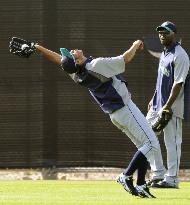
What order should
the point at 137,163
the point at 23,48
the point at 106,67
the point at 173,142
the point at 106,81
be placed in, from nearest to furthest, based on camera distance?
the point at 106,67
the point at 106,81
the point at 137,163
the point at 23,48
the point at 173,142

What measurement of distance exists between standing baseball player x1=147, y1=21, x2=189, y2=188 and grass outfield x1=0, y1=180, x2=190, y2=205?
9.1 inches

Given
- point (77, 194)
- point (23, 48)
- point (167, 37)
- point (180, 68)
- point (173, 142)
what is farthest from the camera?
point (173, 142)

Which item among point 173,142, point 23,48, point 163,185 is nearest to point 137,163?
point 163,185

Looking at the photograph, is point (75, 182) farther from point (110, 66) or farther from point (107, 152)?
point (110, 66)

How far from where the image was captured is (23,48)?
10.3 meters

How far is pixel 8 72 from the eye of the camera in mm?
13320

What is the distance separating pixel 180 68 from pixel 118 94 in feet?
4.31

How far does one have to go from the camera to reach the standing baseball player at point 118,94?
31.6 ft

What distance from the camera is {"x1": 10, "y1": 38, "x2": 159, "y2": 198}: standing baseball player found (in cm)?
962

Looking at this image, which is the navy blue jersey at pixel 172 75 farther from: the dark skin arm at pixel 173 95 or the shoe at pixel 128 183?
the shoe at pixel 128 183

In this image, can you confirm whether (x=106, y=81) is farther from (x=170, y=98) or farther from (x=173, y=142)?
(x=173, y=142)

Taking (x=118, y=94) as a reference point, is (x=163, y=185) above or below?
below

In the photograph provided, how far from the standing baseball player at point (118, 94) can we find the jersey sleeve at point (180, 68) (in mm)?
1068

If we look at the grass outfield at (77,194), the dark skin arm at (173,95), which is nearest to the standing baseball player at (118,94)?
the grass outfield at (77,194)
